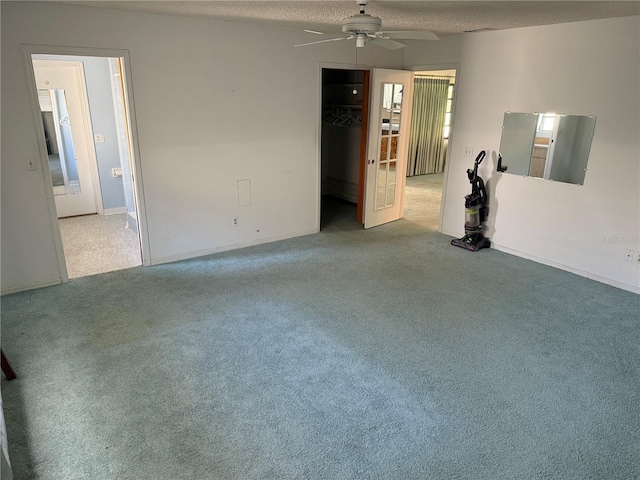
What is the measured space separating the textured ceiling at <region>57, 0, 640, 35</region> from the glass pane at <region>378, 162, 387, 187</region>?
190cm

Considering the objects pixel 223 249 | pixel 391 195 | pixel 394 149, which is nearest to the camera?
pixel 223 249

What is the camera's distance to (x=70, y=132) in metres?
5.87

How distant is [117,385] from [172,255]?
2.14 m

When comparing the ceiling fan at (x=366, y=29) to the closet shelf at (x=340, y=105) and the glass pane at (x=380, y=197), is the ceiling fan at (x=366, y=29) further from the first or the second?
the closet shelf at (x=340, y=105)

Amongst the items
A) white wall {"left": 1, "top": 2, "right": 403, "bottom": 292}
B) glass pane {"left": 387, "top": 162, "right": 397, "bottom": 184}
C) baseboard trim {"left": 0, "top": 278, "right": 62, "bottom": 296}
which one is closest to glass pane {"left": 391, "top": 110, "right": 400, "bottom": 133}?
glass pane {"left": 387, "top": 162, "right": 397, "bottom": 184}

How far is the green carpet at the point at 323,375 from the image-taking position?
→ 2184mm

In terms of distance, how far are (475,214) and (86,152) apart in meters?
5.31

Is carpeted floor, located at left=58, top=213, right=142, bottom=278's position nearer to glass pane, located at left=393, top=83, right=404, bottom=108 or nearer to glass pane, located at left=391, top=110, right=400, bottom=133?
glass pane, located at left=391, top=110, right=400, bottom=133

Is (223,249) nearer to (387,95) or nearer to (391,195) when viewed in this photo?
(391,195)

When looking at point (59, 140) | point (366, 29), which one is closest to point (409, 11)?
point (366, 29)

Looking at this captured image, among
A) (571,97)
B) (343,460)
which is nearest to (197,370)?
(343,460)

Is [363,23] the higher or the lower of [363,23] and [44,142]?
the higher

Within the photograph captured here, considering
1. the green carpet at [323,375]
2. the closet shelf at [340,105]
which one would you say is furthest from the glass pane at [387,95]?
the green carpet at [323,375]

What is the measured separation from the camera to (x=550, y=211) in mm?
4594
